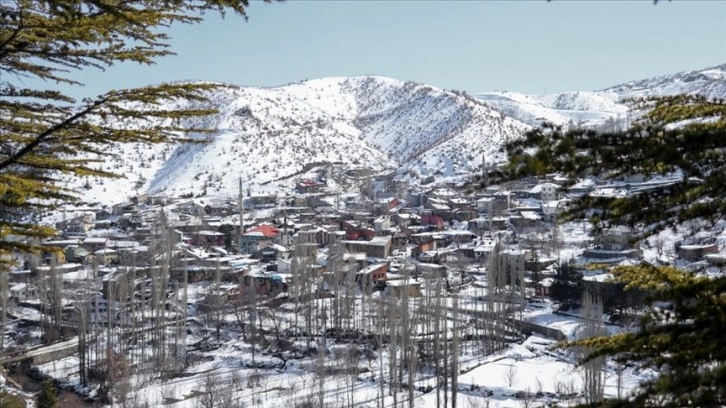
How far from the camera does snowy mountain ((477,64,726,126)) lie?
77375 mm

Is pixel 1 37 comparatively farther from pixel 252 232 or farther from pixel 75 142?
pixel 252 232

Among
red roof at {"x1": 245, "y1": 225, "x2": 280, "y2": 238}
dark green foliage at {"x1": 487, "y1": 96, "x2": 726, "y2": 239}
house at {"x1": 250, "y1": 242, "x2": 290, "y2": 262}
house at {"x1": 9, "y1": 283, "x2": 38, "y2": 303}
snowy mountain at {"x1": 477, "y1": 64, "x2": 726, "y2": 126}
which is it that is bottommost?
house at {"x1": 9, "y1": 283, "x2": 38, "y2": 303}

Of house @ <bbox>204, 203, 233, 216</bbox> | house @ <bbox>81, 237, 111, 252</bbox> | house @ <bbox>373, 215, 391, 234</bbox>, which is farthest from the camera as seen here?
house @ <bbox>204, 203, 233, 216</bbox>

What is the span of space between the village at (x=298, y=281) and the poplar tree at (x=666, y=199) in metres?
5.57

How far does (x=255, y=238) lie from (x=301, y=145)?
28582 mm

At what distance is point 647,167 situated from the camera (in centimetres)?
140

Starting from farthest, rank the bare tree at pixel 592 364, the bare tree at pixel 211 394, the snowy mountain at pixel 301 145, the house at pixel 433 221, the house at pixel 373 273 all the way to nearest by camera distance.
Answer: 1. the snowy mountain at pixel 301 145
2. the house at pixel 433 221
3. the house at pixel 373 273
4. the bare tree at pixel 211 394
5. the bare tree at pixel 592 364

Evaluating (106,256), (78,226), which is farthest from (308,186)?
(106,256)

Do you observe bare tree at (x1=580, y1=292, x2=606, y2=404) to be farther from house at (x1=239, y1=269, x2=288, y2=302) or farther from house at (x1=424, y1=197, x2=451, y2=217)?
house at (x1=424, y1=197, x2=451, y2=217)

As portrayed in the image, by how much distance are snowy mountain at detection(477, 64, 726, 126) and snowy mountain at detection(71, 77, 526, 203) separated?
1637 centimetres

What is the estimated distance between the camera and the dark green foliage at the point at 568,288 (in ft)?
47.9

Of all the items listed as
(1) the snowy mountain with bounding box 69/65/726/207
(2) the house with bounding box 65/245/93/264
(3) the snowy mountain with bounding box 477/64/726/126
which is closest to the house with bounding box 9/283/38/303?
(2) the house with bounding box 65/245/93/264

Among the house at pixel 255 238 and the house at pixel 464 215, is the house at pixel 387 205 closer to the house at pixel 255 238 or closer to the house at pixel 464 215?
the house at pixel 464 215

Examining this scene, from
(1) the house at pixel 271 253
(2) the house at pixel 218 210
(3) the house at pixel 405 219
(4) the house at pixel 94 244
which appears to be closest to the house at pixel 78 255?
(4) the house at pixel 94 244
